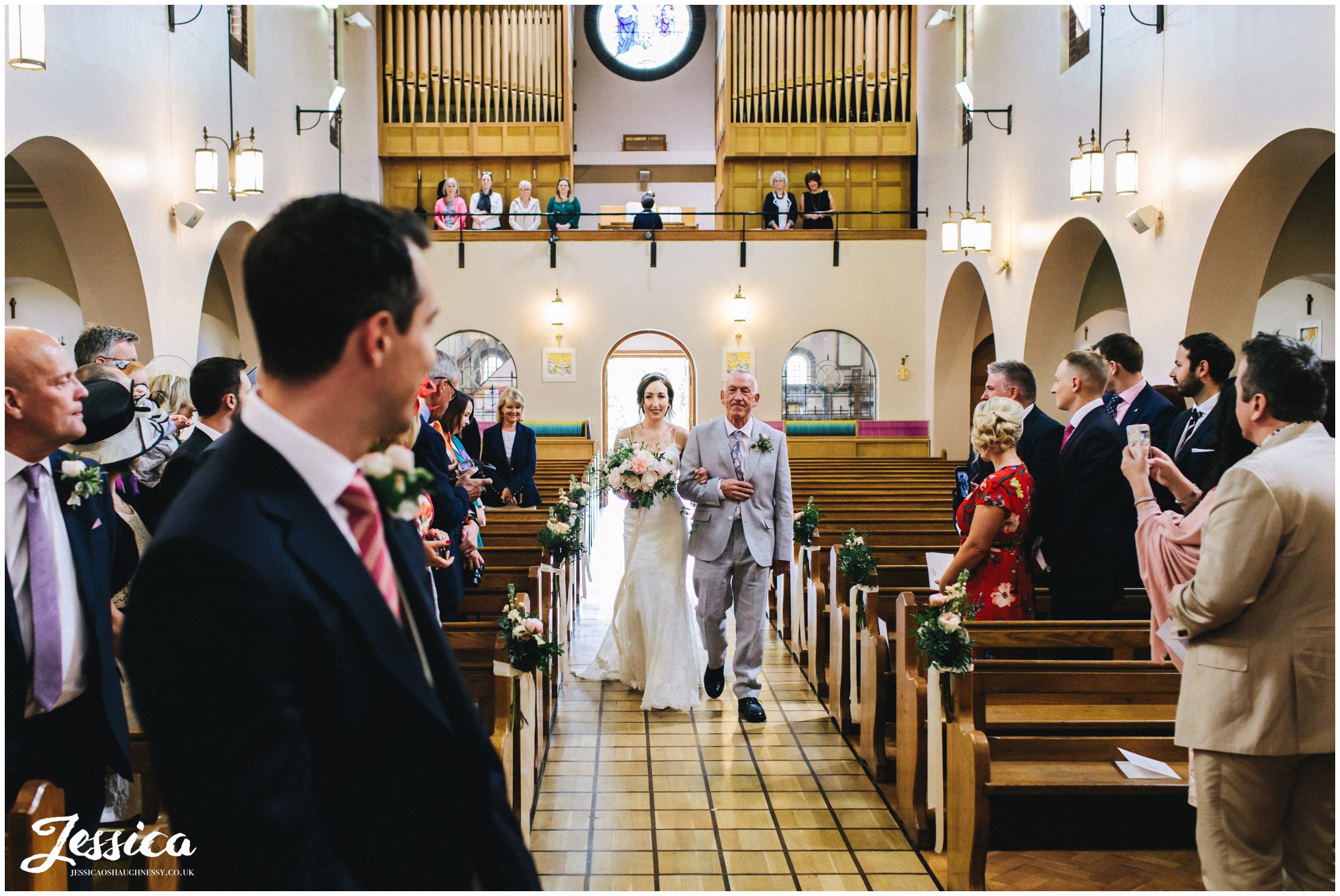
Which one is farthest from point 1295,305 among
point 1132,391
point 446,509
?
point 446,509

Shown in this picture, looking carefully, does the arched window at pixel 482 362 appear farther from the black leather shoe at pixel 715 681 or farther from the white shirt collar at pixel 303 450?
the white shirt collar at pixel 303 450

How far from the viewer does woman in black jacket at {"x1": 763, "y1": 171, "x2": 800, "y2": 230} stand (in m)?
14.3

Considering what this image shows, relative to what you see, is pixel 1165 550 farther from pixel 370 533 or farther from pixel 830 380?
pixel 830 380

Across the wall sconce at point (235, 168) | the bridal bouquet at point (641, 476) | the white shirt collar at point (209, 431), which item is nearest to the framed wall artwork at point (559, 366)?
the wall sconce at point (235, 168)

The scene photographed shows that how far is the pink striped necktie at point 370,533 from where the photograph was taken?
117 centimetres

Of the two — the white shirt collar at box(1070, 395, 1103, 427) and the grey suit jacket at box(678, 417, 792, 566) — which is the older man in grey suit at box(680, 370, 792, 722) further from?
the white shirt collar at box(1070, 395, 1103, 427)

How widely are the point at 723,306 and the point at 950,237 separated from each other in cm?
363

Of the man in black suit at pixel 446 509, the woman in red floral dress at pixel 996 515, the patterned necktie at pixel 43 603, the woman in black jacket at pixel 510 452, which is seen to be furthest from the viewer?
the woman in black jacket at pixel 510 452

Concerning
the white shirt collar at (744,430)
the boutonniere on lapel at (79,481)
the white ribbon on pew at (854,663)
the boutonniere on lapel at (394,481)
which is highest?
the boutonniere on lapel at (394,481)

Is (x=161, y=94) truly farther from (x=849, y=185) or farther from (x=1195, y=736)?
(x=849, y=185)

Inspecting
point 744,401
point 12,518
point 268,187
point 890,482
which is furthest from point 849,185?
point 12,518

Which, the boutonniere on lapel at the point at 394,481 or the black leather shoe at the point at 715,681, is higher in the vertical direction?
the boutonniere on lapel at the point at 394,481

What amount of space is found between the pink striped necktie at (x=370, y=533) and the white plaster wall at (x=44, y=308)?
31.5 feet

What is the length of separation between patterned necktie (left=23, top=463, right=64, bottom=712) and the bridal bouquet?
3.15 meters
